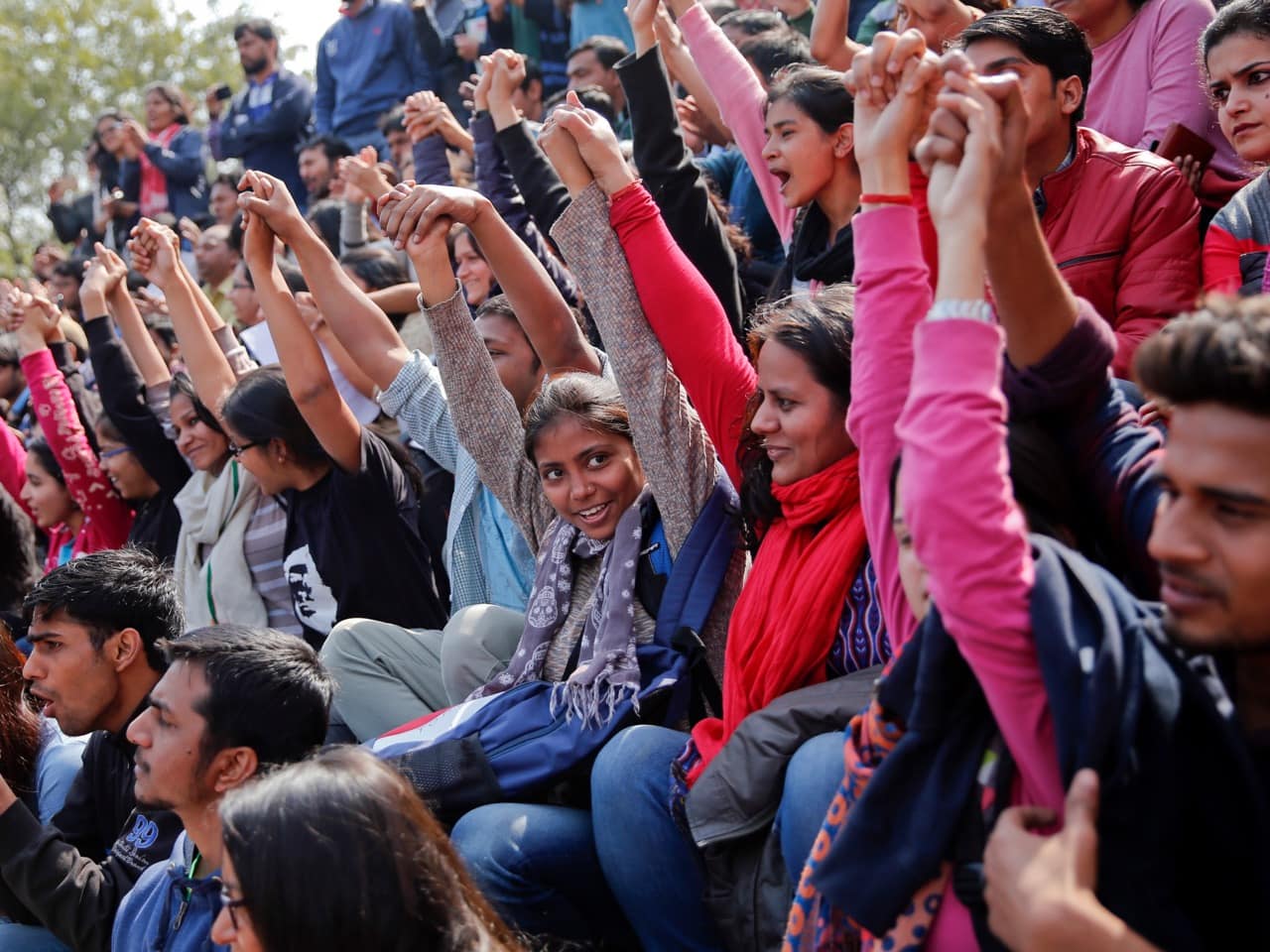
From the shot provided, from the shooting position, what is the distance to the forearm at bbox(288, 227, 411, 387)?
4.04 meters

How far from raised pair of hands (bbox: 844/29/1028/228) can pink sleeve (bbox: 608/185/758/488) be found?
0.94m

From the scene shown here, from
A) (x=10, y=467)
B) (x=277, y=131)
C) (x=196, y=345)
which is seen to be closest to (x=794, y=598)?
(x=196, y=345)

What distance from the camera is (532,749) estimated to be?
3.10 metres

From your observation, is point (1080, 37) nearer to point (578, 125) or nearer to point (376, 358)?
point (578, 125)

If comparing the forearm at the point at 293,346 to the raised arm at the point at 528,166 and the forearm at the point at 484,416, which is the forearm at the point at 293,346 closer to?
the forearm at the point at 484,416

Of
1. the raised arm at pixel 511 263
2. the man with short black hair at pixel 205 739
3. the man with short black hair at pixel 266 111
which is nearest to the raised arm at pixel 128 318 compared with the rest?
the raised arm at pixel 511 263

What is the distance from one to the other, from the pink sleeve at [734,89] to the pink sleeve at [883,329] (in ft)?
7.36

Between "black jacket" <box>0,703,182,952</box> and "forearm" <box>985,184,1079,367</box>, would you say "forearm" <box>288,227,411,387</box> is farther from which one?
"forearm" <box>985,184,1079,367</box>

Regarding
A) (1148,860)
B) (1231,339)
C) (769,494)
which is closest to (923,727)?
(1148,860)

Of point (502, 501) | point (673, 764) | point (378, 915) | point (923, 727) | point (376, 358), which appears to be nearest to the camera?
point (923, 727)

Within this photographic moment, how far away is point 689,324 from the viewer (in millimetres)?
3123

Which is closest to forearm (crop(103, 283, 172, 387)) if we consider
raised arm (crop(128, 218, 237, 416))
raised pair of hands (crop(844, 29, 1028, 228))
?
raised arm (crop(128, 218, 237, 416))

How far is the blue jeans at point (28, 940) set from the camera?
137 inches

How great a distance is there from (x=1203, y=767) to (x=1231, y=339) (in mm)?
499
